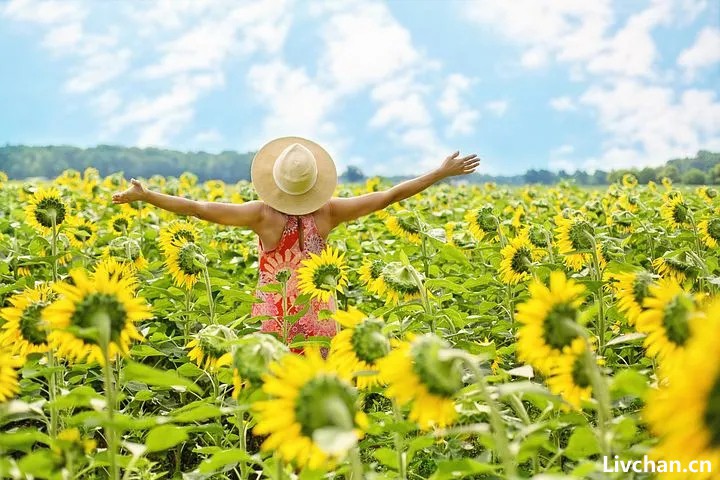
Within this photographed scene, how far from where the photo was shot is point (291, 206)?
377 centimetres

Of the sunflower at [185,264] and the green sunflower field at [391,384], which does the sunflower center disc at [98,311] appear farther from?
the sunflower at [185,264]

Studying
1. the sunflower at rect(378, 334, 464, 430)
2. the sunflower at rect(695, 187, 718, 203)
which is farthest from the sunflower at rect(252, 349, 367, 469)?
the sunflower at rect(695, 187, 718, 203)

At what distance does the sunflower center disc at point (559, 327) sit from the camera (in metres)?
1.59

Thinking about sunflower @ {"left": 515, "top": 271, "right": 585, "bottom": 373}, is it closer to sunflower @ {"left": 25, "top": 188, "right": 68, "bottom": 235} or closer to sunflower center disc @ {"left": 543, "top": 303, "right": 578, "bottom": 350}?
sunflower center disc @ {"left": 543, "top": 303, "right": 578, "bottom": 350}

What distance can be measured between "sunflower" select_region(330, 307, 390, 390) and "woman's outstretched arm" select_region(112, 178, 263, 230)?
206 centimetres

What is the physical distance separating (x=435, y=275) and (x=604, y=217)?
2.64 m

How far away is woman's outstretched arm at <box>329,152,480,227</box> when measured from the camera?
3.91m

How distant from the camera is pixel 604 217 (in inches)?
257

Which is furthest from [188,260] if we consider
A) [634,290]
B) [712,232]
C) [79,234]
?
[712,232]

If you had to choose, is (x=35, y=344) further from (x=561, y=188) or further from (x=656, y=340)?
(x=561, y=188)

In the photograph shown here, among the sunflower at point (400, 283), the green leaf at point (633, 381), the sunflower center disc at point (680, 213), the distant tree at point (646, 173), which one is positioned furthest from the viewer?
the distant tree at point (646, 173)

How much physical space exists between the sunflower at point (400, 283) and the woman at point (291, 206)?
813 mm

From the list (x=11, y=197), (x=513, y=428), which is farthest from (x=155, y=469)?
(x=11, y=197)

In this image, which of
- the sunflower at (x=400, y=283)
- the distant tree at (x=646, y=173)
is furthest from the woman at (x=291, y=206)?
the distant tree at (x=646, y=173)
